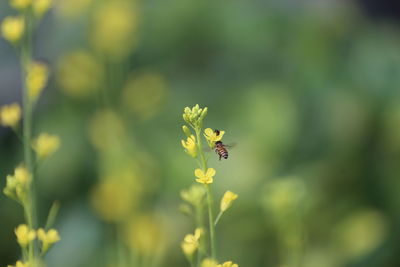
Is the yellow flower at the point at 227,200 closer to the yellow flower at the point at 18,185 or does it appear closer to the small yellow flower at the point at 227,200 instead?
the small yellow flower at the point at 227,200

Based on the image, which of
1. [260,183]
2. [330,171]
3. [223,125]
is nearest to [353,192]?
[330,171]

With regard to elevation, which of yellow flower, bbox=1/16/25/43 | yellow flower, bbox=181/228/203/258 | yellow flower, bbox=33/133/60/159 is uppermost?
yellow flower, bbox=1/16/25/43

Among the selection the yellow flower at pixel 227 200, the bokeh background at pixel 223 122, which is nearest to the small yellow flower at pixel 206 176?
the yellow flower at pixel 227 200

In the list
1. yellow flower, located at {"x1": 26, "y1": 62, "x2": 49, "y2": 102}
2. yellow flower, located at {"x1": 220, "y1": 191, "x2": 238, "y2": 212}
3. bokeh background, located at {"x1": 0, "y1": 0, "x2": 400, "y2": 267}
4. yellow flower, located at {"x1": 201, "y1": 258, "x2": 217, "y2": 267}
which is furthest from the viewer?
bokeh background, located at {"x1": 0, "y1": 0, "x2": 400, "y2": 267}

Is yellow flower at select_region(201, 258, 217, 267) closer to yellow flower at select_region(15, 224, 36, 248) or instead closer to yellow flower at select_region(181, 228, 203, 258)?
yellow flower at select_region(181, 228, 203, 258)

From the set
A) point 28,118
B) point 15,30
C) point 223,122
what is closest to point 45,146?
point 28,118

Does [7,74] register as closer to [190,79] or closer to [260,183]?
[190,79]

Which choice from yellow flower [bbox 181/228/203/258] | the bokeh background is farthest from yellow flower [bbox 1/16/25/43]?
the bokeh background

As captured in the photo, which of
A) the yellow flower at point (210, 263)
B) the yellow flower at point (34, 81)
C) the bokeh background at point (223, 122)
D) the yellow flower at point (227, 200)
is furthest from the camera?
the bokeh background at point (223, 122)
